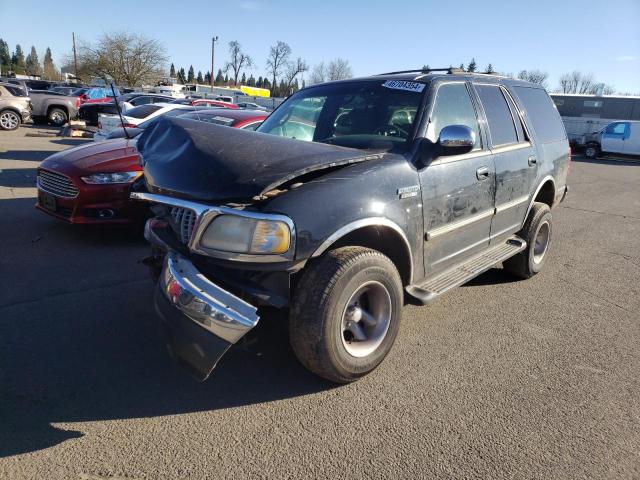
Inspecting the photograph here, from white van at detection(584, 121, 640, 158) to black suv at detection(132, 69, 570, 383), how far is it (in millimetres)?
23253

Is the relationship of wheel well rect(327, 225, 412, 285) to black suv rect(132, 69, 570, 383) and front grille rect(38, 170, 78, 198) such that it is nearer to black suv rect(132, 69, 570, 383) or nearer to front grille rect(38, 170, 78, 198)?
black suv rect(132, 69, 570, 383)

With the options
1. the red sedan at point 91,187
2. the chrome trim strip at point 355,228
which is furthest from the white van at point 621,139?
the chrome trim strip at point 355,228

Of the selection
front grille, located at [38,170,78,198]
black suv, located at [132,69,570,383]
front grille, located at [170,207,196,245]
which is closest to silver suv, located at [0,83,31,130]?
front grille, located at [38,170,78,198]

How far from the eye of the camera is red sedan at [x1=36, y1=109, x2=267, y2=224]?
16.9ft

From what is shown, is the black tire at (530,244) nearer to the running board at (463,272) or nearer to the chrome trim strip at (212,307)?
the running board at (463,272)

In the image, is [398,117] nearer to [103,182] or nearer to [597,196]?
[103,182]

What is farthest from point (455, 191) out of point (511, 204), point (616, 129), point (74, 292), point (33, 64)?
point (33, 64)

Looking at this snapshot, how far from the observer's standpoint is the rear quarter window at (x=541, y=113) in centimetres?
487

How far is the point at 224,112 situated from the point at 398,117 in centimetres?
535

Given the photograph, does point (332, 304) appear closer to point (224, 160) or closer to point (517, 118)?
point (224, 160)

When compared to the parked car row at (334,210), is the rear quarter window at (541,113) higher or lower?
higher

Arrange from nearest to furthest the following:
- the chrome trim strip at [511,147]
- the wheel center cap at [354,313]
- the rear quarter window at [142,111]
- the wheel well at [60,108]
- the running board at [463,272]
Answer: the wheel center cap at [354,313]
the running board at [463,272]
the chrome trim strip at [511,147]
the rear quarter window at [142,111]
the wheel well at [60,108]

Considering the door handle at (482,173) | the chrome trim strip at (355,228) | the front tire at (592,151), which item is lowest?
the front tire at (592,151)

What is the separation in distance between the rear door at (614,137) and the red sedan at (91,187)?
976 inches
